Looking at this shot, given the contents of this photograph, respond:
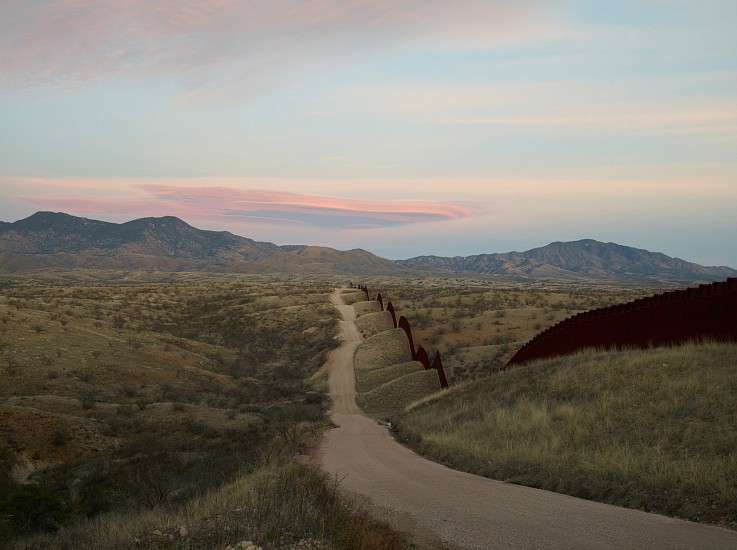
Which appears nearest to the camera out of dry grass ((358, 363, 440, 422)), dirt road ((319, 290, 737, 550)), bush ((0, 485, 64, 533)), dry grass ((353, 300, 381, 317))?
dirt road ((319, 290, 737, 550))

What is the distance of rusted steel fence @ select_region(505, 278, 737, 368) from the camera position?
13789 millimetres

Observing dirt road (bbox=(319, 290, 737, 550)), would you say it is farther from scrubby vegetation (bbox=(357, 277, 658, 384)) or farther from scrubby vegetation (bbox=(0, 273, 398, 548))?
scrubby vegetation (bbox=(357, 277, 658, 384))

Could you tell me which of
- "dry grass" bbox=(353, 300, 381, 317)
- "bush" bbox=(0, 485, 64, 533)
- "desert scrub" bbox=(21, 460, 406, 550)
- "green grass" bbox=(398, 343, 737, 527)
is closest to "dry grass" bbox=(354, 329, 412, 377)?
"dry grass" bbox=(353, 300, 381, 317)

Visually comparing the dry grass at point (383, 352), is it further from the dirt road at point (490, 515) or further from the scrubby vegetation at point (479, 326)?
the dirt road at point (490, 515)

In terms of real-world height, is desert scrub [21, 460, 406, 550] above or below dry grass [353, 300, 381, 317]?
above

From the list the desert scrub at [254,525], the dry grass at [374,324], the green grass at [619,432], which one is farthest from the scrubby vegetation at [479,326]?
the desert scrub at [254,525]

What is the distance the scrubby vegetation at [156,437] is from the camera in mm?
7059

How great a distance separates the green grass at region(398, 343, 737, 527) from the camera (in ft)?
28.5

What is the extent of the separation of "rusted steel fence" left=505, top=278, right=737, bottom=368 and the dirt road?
7100mm

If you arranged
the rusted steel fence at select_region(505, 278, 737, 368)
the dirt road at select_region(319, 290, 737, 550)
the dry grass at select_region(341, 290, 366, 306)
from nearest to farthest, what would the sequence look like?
the dirt road at select_region(319, 290, 737, 550), the rusted steel fence at select_region(505, 278, 737, 368), the dry grass at select_region(341, 290, 366, 306)

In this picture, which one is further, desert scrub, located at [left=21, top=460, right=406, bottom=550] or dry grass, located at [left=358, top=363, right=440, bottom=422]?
dry grass, located at [left=358, top=363, right=440, bottom=422]

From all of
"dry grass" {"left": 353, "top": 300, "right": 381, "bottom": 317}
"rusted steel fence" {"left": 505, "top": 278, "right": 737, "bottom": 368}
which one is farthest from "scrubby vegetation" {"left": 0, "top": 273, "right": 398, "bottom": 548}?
"rusted steel fence" {"left": 505, "top": 278, "right": 737, "bottom": 368}

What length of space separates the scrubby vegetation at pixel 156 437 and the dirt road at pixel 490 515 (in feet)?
3.44

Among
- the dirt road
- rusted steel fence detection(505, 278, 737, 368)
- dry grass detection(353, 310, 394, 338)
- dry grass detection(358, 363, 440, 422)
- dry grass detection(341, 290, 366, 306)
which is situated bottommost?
dry grass detection(358, 363, 440, 422)
